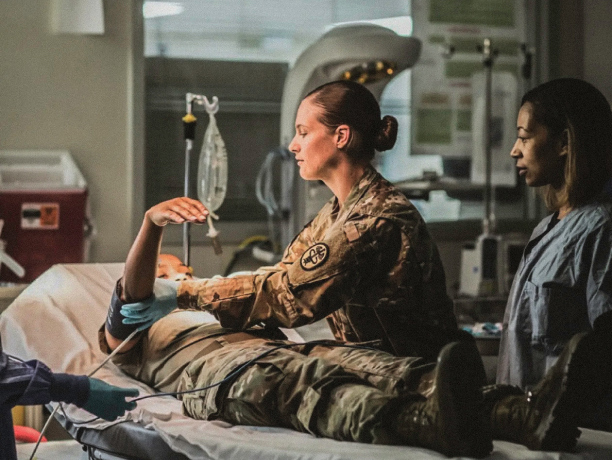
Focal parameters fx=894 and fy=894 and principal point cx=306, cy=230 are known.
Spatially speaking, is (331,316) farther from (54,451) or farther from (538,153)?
(54,451)

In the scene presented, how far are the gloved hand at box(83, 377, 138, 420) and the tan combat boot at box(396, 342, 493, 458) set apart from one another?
23.0 inches

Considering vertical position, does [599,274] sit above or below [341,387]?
above

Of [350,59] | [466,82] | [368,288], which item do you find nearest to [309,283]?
[368,288]

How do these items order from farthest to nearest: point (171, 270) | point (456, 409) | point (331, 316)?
point (171, 270) → point (331, 316) → point (456, 409)

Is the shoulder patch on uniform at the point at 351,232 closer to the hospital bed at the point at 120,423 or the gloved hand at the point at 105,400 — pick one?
the hospital bed at the point at 120,423

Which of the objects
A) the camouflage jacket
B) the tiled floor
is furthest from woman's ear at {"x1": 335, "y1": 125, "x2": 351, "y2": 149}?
the tiled floor

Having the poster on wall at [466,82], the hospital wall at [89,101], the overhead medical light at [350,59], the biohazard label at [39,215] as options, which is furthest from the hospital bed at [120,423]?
the poster on wall at [466,82]

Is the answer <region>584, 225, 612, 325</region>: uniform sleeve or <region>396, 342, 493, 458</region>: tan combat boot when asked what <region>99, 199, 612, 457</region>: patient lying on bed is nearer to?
<region>396, 342, 493, 458</region>: tan combat boot

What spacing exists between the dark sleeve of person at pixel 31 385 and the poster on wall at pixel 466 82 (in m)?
3.28

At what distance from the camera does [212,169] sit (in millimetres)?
2709

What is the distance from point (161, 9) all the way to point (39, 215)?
122cm

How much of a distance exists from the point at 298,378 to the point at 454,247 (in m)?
2.99

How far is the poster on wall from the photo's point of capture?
15.4 ft

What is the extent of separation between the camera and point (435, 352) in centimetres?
209
